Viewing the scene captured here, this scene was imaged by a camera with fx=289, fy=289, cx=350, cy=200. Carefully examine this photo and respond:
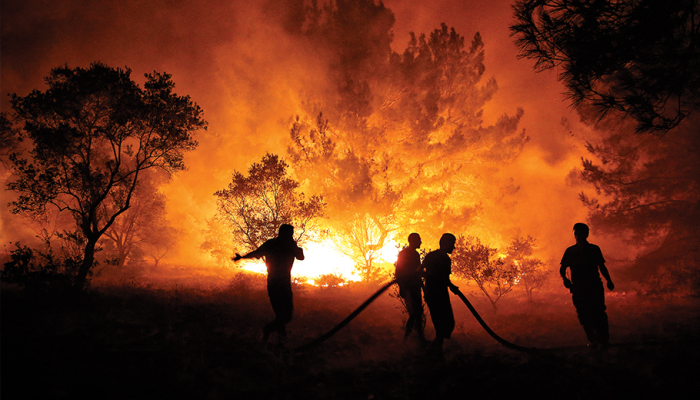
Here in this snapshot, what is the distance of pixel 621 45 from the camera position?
6.16 m

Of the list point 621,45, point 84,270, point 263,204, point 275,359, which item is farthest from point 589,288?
point 84,270

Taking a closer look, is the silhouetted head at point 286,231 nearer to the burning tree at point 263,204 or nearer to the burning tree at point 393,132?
the burning tree at point 263,204

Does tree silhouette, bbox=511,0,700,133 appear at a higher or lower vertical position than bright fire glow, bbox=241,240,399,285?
higher

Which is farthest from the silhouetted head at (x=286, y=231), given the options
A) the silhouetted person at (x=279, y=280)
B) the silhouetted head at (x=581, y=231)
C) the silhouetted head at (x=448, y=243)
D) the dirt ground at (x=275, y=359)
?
the silhouetted head at (x=581, y=231)

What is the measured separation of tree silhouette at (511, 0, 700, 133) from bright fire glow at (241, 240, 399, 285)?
16.0m

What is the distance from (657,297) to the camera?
1412 centimetres

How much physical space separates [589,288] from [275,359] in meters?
6.87

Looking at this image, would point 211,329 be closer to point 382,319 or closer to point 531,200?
point 382,319

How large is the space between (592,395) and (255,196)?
49.2ft

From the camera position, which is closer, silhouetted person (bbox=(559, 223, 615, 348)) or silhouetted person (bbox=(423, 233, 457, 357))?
silhouetted person (bbox=(423, 233, 457, 357))

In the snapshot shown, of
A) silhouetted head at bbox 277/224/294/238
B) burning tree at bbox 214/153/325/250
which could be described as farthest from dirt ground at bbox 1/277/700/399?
burning tree at bbox 214/153/325/250

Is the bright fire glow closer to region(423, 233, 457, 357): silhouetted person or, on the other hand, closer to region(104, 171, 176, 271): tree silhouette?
region(104, 171, 176, 271): tree silhouette

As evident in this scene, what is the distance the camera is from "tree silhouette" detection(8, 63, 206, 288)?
415 inches

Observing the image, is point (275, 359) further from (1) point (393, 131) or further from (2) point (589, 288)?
(1) point (393, 131)
